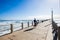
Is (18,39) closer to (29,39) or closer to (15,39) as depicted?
(15,39)

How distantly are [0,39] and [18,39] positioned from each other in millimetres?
1525

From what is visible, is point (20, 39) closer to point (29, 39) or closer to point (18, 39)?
point (18, 39)

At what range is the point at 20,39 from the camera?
7898 mm

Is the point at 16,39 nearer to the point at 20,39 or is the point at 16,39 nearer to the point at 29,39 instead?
the point at 20,39

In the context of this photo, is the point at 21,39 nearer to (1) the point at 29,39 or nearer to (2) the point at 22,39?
(2) the point at 22,39

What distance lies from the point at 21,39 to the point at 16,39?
0.39 metres

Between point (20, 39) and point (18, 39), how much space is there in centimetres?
16

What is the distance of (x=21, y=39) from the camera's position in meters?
7.93

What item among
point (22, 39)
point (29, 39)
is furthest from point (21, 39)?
point (29, 39)

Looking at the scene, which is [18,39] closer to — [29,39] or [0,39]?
[29,39]

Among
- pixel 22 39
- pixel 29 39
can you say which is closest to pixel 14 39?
pixel 22 39

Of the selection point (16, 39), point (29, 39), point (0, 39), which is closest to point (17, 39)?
point (16, 39)

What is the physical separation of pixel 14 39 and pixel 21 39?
0.55 metres

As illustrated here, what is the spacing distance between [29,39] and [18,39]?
2.87 feet
